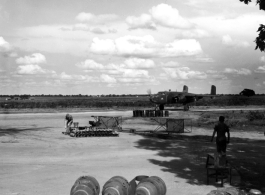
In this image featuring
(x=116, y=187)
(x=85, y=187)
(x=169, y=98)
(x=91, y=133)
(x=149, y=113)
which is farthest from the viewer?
(x=169, y=98)

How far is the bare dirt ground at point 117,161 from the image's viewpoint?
11703mm

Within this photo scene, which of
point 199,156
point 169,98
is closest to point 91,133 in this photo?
point 199,156

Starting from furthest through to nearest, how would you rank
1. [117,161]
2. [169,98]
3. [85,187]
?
1. [169,98]
2. [117,161]
3. [85,187]

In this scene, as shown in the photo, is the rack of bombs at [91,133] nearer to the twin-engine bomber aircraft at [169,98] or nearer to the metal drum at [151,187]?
the metal drum at [151,187]

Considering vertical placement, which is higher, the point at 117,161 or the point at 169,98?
the point at 169,98

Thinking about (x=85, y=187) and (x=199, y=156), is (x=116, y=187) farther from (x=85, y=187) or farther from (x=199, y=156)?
(x=199, y=156)

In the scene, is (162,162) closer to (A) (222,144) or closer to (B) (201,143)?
(A) (222,144)

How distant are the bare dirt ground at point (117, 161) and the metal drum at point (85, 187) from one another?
2420 mm

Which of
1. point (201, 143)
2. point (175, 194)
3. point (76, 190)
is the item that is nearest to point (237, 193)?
point (175, 194)

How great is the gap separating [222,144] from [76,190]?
786cm

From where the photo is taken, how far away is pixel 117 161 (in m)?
15.8

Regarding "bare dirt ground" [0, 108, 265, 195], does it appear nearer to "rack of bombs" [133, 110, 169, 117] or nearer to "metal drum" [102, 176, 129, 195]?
"metal drum" [102, 176, 129, 195]

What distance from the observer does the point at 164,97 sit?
50844mm

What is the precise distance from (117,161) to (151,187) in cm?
744
